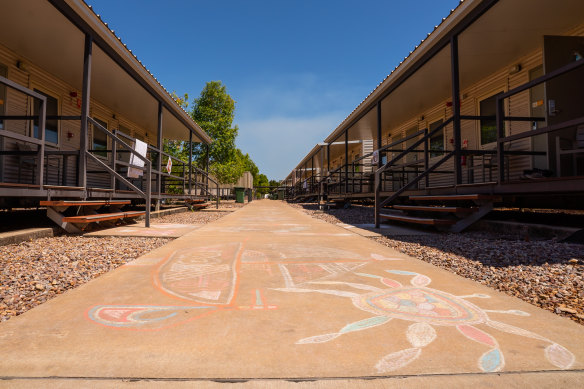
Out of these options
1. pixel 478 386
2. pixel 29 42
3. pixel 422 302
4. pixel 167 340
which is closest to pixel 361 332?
pixel 478 386

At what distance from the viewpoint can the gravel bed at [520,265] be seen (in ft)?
6.63

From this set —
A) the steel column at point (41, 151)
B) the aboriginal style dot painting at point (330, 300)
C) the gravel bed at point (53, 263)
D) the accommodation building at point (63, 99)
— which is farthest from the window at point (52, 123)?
the aboriginal style dot painting at point (330, 300)

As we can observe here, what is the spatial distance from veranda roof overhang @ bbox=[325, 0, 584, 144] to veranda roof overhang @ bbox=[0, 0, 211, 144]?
647 cm

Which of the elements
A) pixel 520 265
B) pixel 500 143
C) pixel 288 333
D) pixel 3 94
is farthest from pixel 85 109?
pixel 500 143

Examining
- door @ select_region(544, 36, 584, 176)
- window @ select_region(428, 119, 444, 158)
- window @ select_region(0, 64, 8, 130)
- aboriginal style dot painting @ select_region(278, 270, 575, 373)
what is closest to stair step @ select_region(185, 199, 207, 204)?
window @ select_region(0, 64, 8, 130)

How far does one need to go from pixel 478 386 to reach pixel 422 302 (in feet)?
2.74

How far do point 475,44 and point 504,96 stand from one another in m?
2.82

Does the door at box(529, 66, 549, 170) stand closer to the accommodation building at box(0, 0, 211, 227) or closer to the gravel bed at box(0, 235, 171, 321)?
the gravel bed at box(0, 235, 171, 321)

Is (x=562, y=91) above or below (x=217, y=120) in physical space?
below

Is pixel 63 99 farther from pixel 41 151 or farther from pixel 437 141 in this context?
pixel 437 141

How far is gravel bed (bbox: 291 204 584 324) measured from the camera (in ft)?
6.63

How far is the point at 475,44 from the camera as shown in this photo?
6418 millimetres

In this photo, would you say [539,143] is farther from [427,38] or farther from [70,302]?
[70,302]

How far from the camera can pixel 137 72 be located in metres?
7.25
